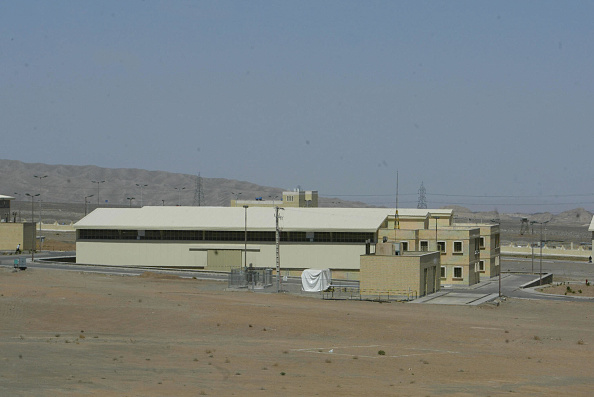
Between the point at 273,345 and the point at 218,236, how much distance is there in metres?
57.8

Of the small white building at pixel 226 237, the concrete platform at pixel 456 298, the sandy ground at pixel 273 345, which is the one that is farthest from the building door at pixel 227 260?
the concrete platform at pixel 456 298

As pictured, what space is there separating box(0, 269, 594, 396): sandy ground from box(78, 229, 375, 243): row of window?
924 inches

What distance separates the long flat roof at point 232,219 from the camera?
10381cm

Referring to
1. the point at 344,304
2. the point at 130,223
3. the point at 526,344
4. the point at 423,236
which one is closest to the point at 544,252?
the point at 423,236

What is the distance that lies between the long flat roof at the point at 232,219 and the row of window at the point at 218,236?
25.7 inches

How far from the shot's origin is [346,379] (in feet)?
126

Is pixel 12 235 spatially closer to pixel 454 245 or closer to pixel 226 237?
pixel 226 237

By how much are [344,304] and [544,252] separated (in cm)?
8724

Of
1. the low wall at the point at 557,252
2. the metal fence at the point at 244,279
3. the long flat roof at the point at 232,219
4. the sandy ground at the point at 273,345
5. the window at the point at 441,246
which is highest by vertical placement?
the long flat roof at the point at 232,219

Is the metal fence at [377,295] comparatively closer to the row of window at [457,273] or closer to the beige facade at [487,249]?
the row of window at [457,273]

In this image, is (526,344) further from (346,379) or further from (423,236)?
(423,236)

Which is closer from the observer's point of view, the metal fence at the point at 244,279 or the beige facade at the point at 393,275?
the beige facade at the point at 393,275

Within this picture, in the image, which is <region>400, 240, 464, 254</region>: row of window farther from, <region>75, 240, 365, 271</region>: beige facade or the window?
<region>75, 240, 365, 271</region>: beige facade

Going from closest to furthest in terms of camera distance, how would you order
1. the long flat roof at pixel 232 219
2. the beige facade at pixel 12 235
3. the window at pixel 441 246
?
the window at pixel 441 246 < the long flat roof at pixel 232 219 < the beige facade at pixel 12 235
